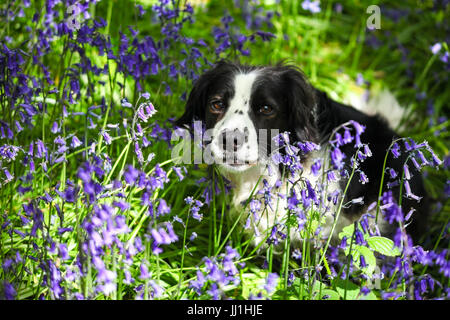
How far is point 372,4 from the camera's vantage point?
525 centimetres

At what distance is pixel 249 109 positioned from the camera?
2721mm

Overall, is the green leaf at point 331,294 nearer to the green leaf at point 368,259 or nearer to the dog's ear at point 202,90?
the green leaf at point 368,259

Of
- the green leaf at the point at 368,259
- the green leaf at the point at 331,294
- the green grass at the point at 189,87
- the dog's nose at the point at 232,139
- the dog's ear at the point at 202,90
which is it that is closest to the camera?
the green leaf at the point at 368,259

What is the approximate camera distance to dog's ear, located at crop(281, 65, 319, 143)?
287cm

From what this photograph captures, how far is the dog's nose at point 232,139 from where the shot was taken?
98.7 inches

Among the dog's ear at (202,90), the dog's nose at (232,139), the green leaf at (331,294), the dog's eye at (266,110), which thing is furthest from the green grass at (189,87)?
the dog's eye at (266,110)

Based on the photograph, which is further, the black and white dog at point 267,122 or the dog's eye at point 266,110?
the dog's eye at point 266,110

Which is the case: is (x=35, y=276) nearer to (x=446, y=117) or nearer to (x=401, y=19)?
(x=446, y=117)

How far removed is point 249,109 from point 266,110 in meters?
0.10

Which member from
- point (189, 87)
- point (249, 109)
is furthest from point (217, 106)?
point (189, 87)

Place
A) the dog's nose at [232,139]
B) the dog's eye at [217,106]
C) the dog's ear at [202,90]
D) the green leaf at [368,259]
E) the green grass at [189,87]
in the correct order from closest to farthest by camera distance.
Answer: the green leaf at [368,259]
the dog's nose at [232,139]
the green grass at [189,87]
the dog's eye at [217,106]
the dog's ear at [202,90]

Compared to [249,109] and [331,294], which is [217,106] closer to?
[249,109]

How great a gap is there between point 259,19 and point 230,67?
170cm

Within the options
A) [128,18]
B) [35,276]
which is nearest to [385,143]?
[35,276]
